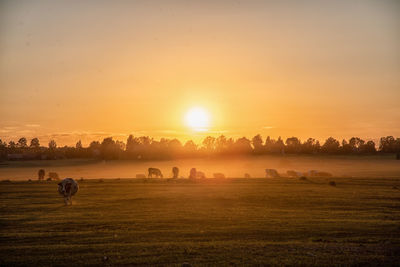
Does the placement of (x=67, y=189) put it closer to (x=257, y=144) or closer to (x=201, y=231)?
(x=201, y=231)

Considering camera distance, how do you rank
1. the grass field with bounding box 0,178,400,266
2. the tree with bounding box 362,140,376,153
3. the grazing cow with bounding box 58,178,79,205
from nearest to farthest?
1. the grass field with bounding box 0,178,400,266
2. the grazing cow with bounding box 58,178,79,205
3. the tree with bounding box 362,140,376,153

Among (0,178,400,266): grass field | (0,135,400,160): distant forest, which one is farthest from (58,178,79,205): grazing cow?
(0,135,400,160): distant forest

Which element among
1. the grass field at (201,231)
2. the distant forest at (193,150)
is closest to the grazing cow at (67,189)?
the grass field at (201,231)

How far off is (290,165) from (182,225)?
10441 cm

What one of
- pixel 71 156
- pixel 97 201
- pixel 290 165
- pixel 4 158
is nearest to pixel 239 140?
pixel 290 165

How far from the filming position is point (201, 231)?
2000 cm

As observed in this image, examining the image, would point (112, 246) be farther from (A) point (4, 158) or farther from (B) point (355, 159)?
(A) point (4, 158)

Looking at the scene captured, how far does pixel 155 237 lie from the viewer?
18641 mm

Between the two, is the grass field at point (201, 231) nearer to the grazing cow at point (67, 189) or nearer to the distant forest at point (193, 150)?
the grazing cow at point (67, 189)

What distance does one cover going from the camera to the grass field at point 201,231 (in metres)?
15.0

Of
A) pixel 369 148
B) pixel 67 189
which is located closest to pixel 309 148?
pixel 369 148

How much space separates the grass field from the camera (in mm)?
14961

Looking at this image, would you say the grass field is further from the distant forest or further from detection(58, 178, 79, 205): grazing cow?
the distant forest

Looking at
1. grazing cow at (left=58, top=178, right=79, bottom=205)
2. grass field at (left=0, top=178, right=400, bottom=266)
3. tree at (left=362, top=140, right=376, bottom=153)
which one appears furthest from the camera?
tree at (left=362, top=140, right=376, bottom=153)
